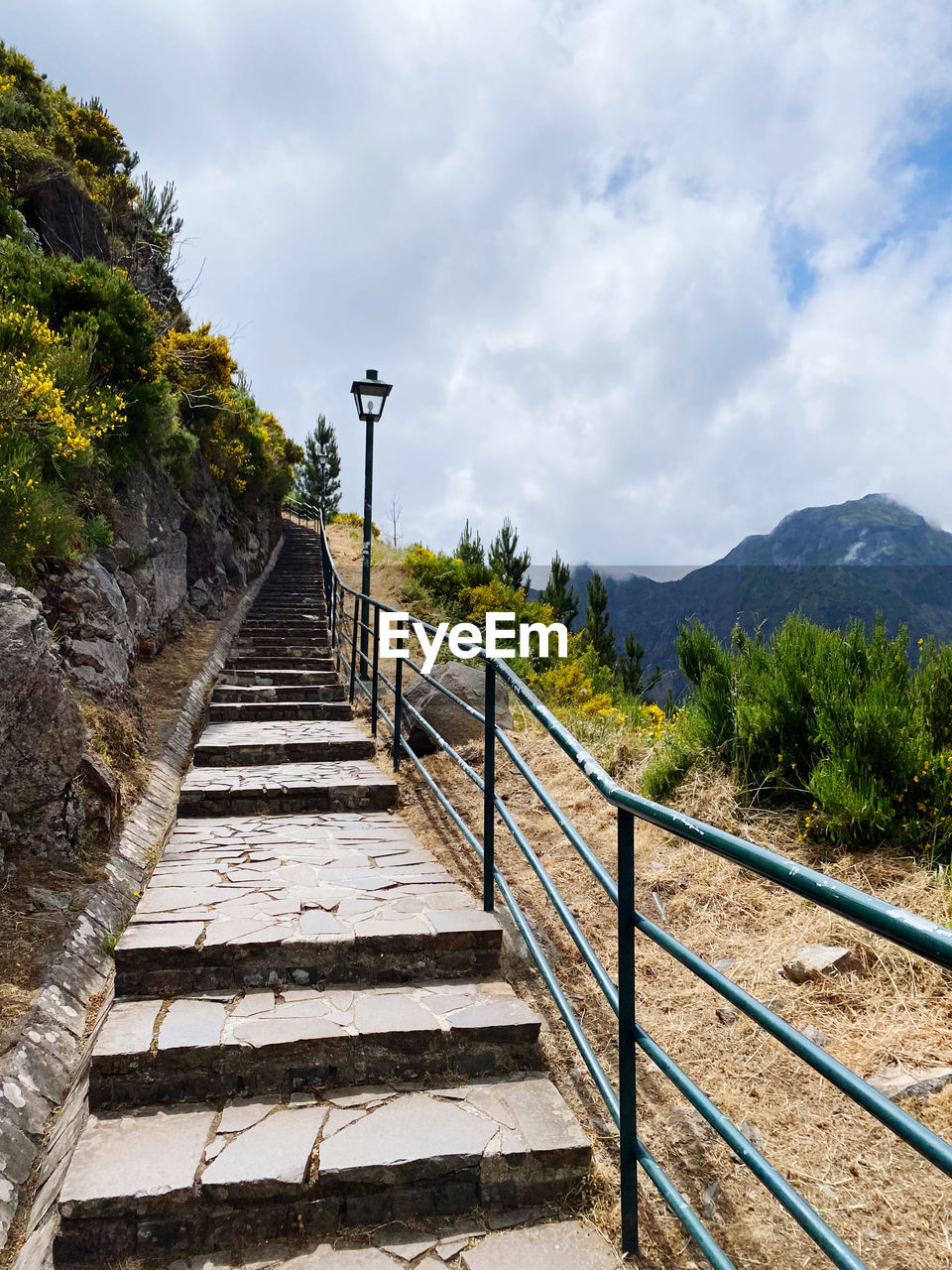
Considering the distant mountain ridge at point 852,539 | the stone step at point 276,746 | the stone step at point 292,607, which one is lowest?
the stone step at point 276,746

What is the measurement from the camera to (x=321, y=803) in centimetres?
489

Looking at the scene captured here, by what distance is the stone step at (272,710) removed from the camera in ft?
22.5

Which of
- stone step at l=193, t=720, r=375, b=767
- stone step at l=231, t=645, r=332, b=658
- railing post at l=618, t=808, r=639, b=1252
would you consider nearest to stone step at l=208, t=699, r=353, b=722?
stone step at l=193, t=720, r=375, b=767

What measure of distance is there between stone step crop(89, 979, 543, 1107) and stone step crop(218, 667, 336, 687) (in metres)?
5.53

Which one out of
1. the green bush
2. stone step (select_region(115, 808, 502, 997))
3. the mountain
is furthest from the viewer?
the mountain

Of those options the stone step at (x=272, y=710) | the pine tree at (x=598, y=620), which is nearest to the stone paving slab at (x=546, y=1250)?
the stone step at (x=272, y=710)

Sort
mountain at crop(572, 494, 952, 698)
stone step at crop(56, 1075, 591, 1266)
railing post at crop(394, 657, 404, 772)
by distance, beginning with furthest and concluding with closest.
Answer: mountain at crop(572, 494, 952, 698) < railing post at crop(394, 657, 404, 772) < stone step at crop(56, 1075, 591, 1266)

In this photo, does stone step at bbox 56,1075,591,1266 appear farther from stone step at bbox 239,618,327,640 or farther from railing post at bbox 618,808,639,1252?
stone step at bbox 239,618,327,640

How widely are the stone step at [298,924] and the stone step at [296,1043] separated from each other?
11 cm

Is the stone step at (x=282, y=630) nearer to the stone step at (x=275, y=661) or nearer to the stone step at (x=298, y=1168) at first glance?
the stone step at (x=275, y=661)

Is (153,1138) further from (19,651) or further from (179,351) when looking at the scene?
(179,351)

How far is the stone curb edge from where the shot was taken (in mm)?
2061

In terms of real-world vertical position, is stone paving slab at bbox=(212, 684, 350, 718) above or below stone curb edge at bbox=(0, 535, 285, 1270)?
above

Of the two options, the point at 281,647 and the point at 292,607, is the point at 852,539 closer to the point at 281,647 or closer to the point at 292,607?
the point at 292,607
